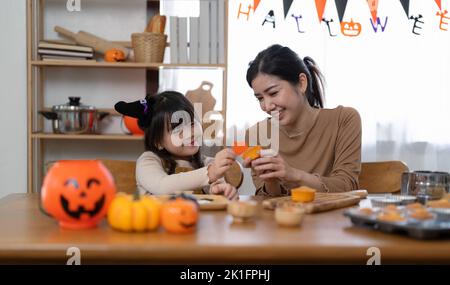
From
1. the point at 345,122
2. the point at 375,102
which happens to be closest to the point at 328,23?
the point at 375,102

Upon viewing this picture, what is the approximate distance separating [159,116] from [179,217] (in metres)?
0.86

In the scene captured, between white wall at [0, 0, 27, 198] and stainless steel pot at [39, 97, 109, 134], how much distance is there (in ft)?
0.81

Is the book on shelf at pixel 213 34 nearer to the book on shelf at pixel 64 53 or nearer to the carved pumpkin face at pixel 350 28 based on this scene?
the book on shelf at pixel 64 53

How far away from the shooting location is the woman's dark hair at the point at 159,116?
1853 millimetres

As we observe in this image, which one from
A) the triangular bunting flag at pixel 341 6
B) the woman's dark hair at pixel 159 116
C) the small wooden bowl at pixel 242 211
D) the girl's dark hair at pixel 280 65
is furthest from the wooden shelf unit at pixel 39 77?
the small wooden bowl at pixel 242 211

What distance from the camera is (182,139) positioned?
6.01ft

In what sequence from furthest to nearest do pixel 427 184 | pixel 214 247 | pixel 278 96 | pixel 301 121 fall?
pixel 301 121, pixel 278 96, pixel 427 184, pixel 214 247

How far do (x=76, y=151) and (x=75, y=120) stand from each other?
1.33 feet

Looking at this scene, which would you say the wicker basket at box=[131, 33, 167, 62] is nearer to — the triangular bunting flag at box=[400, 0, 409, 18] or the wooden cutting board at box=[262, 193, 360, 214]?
the triangular bunting flag at box=[400, 0, 409, 18]

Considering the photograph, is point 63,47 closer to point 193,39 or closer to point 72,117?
point 72,117

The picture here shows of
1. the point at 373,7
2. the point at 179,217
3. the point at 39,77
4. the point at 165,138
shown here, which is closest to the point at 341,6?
the point at 373,7

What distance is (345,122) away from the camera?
2033 mm

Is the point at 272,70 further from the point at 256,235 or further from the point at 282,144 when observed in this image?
the point at 256,235

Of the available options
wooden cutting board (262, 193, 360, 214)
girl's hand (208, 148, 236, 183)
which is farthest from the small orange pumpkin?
wooden cutting board (262, 193, 360, 214)
